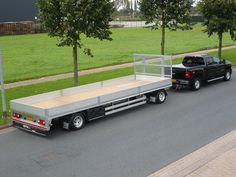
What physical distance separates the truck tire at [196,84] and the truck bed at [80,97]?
2.06m

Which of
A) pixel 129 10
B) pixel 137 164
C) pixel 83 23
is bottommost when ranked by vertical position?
pixel 137 164

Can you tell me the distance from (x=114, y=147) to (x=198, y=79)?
8715 mm

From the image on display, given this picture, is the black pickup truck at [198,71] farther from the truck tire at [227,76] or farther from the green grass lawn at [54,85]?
the green grass lawn at [54,85]

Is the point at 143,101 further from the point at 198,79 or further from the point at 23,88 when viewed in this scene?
the point at 23,88

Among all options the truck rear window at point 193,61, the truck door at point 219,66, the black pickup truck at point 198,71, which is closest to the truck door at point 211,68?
the black pickup truck at point 198,71

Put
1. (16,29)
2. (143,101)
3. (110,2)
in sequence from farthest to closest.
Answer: (16,29) → (110,2) → (143,101)

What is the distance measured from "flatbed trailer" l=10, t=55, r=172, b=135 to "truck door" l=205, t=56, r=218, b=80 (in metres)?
2.88

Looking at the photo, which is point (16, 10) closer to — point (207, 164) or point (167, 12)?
point (167, 12)

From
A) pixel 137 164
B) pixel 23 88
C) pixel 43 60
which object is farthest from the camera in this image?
pixel 43 60

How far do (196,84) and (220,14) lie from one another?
904 cm

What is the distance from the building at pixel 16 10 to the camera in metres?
66.7

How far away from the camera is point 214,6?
24188mm

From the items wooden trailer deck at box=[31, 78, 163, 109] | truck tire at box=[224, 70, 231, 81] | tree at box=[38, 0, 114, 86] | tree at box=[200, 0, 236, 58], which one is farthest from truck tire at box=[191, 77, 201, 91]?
tree at box=[200, 0, 236, 58]

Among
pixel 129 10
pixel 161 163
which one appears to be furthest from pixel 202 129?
pixel 129 10
